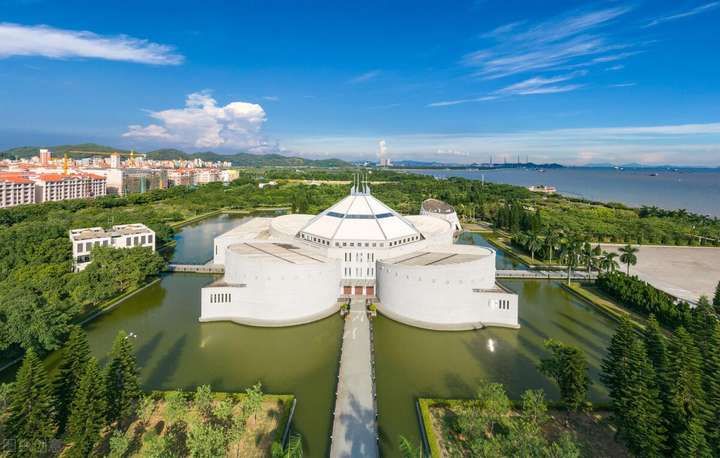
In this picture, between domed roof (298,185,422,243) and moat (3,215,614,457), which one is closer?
moat (3,215,614,457)

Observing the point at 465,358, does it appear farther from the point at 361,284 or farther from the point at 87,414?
the point at 87,414

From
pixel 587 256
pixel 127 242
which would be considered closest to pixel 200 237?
pixel 127 242

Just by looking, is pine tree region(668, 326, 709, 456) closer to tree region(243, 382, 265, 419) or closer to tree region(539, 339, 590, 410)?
tree region(539, 339, 590, 410)

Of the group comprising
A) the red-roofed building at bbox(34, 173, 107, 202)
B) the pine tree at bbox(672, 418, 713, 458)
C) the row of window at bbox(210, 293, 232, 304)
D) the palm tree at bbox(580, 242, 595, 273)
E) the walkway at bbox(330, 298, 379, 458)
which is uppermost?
the red-roofed building at bbox(34, 173, 107, 202)

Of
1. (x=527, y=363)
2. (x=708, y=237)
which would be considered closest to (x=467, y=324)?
(x=527, y=363)

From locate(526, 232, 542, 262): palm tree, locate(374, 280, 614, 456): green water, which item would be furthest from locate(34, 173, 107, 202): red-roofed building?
locate(526, 232, 542, 262): palm tree

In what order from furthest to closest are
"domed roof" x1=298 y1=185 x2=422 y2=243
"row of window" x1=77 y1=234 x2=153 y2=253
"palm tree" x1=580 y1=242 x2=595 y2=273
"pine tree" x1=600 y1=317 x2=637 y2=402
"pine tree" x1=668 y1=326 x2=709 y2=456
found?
"palm tree" x1=580 y1=242 x2=595 y2=273
"row of window" x1=77 y1=234 x2=153 y2=253
"domed roof" x1=298 y1=185 x2=422 y2=243
"pine tree" x1=600 y1=317 x2=637 y2=402
"pine tree" x1=668 y1=326 x2=709 y2=456
